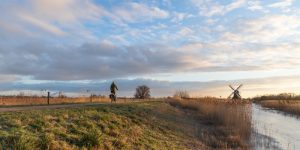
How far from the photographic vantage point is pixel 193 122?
1288 inches

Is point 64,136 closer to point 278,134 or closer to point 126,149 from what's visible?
point 126,149

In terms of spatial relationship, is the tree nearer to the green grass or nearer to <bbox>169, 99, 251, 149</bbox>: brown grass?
<bbox>169, 99, 251, 149</bbox>: brown grass

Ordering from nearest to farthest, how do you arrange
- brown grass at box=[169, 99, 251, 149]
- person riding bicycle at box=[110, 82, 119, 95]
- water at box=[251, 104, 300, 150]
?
brown grass at box=[169, 99, 251, 149] < water at box=[251, 104, 300, 150] < person riding bicycle at box=[110, 82, 119, 95]

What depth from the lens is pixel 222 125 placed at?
103 ft

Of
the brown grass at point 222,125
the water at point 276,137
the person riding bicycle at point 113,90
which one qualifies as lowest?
the water at point 276,137

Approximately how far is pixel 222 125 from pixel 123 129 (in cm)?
1295

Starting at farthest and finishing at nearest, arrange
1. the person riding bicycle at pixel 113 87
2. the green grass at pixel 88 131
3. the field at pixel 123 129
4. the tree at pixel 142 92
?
the tree at pixel 142 92, the person riding bicycle at pixel 113 87, the field at pixel 123 129, the green grass at pixel 88 131

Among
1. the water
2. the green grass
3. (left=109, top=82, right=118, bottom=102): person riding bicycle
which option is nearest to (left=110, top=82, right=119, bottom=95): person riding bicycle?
(left=109, top=82, right=118, bottom=102): person riding bicycle

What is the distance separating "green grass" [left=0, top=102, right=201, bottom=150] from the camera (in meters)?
13.4

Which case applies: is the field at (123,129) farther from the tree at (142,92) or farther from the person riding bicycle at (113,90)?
the tree at (142,92)

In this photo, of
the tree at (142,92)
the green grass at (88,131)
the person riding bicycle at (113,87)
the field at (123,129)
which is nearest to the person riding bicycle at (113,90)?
the person riding bicycle at (113,87)

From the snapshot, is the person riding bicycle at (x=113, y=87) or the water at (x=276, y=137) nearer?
the water at (x=276, y=137)

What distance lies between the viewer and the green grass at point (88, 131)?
13400 mm

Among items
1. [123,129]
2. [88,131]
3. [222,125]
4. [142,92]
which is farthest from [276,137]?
[142,92]
